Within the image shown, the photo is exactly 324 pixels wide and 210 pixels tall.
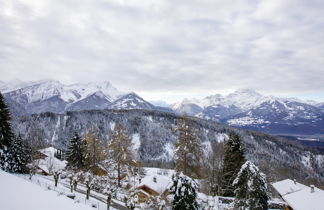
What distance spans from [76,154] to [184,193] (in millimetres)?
32538

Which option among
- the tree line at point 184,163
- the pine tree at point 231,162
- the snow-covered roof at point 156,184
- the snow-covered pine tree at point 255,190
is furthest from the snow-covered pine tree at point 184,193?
the snow-covered roof at point 156,184

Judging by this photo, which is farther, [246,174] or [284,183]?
[284,183]

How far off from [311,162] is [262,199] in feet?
667

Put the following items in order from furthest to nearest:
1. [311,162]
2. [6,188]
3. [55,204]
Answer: [311,162]
[6,188]
[55,204]

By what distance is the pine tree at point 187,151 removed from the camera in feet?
71.4

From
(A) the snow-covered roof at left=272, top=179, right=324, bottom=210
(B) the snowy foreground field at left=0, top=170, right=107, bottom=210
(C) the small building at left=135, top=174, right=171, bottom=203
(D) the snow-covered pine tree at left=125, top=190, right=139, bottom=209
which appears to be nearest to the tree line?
(C) the small building at left=135, top=174, right=171, bottom=203

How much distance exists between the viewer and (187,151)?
71.1 feet

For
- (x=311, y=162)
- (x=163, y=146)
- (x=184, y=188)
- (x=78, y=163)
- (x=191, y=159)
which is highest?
(x=191, y=159)

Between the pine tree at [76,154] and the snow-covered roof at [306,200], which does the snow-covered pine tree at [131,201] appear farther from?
the pine tree at [76,154]

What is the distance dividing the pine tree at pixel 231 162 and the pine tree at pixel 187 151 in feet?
40.6

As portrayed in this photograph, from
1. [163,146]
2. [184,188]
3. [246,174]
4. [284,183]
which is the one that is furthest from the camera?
[163,146]

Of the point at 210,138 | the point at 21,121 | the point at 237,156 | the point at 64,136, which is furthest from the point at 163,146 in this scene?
the point at 237,156

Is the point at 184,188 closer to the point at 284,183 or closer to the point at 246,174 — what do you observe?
the point at 246,174

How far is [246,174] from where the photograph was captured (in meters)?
21.2
